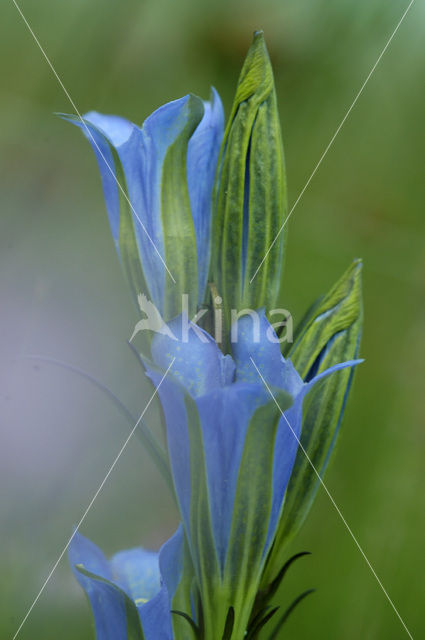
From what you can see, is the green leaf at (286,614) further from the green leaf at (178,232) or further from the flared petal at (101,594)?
the green leaf at (178,232)

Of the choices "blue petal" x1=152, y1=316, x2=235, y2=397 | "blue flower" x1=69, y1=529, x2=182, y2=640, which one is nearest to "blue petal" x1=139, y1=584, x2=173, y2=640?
"blue flower" x1=69, y1=529, x2=182, y2=640

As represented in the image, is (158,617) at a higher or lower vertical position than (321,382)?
lower

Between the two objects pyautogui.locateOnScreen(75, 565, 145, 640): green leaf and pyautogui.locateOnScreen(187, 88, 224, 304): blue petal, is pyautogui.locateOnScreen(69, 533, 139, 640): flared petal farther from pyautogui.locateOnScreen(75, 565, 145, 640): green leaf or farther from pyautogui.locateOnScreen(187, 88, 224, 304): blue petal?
pyautogui.locateOnScreen(187, 88, 224, 304): blue petal

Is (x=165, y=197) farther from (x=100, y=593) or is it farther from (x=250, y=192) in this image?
(x=100, y=593)

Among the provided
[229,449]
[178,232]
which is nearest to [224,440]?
[229,449]

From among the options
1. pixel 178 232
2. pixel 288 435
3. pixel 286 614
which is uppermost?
pixel 178 232

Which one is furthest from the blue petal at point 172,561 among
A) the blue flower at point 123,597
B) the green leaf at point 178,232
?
the green leaf at point 178,232
